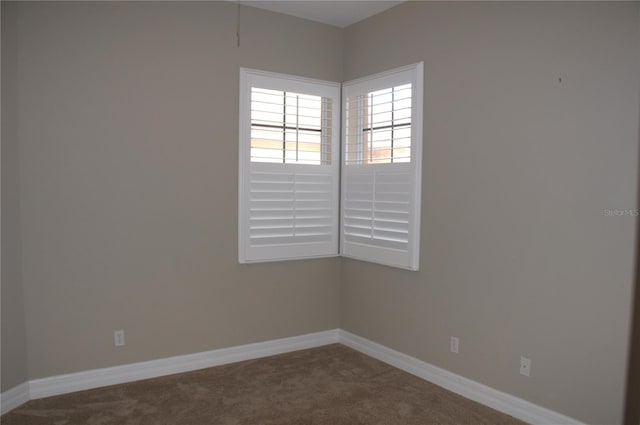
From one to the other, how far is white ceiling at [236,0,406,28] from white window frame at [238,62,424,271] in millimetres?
536

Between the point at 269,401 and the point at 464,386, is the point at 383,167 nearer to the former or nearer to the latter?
the point at 464,386

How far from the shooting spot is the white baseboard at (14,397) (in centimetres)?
295

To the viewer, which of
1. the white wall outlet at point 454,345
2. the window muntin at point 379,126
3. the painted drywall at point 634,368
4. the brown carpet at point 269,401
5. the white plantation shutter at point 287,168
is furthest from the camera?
the white plantation shutter at point 287,168

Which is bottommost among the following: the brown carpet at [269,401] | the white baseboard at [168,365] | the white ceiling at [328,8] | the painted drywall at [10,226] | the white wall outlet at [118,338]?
the brown carpet at [269,401]

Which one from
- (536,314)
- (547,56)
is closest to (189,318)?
(536,314)

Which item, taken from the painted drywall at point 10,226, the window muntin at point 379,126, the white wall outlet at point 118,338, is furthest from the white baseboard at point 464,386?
the painted drywall at point 10,226

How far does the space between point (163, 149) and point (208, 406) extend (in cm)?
187

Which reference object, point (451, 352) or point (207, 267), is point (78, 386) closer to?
point (207, 267)

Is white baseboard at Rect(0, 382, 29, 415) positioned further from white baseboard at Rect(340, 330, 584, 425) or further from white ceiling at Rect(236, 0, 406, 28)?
white ceiling at Rect(236, 0, 406, 28)

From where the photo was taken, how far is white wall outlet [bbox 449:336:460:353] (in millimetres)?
3369

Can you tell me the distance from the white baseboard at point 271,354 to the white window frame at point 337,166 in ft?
2.48

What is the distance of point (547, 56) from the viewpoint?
9.10 ft

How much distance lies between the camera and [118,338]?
346 centimetres

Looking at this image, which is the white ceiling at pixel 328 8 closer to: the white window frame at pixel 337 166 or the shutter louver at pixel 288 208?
the white window frame at pixel 337 166
